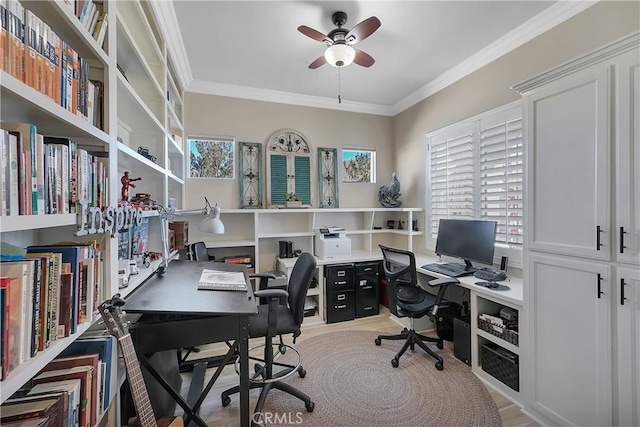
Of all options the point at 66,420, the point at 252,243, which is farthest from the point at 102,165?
the point at 252,243

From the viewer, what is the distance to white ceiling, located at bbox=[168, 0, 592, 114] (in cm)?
212

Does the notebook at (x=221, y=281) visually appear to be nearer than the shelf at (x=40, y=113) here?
No

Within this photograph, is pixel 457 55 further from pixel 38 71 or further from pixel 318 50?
pixel 38 71

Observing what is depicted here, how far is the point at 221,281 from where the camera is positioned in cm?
180

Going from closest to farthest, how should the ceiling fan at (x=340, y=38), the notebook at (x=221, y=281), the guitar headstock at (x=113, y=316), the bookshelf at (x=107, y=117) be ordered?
the bookshelf at (x=107, y=117) → the guitar headstock at (x=113, y=316) → the notebook at (x=221, y=281) → the ceiling fan at (x=340, y=38)

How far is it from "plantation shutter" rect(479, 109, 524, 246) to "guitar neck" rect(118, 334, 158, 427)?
2.90 metres

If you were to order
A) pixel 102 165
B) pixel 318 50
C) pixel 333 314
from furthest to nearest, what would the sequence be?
pixel 333 314 < pixel 318 50 < pixel 102 165

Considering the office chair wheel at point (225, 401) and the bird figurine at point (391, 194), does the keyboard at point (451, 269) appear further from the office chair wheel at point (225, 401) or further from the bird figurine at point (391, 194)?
the office chair wheel at point (225, 401)

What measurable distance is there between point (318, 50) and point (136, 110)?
1749 millimetres

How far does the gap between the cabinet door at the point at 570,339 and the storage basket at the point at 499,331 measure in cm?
22

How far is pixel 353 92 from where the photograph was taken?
3664 millimetres

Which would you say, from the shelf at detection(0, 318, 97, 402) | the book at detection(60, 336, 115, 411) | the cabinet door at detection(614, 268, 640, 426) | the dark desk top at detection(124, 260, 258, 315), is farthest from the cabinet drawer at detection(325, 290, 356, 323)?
the shelf at detection(0, 318, 97, 402)

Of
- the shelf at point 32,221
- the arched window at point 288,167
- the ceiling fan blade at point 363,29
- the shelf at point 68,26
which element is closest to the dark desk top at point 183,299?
the shelf at point 32,221

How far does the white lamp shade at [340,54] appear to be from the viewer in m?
2.18
